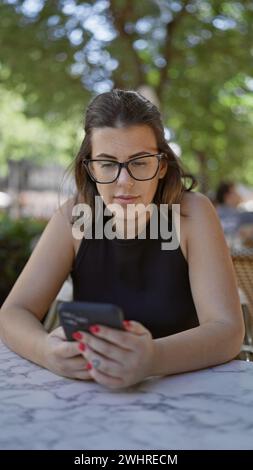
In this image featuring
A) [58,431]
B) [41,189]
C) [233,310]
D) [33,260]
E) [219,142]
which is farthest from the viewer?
[41,189]

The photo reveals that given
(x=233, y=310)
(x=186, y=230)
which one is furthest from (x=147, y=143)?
(x=233, y=310)

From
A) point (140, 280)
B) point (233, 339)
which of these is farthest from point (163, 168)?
point (233, 339)

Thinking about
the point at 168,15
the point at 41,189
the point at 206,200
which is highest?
the point at 168,15

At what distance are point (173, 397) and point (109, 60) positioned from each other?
8.08 metres

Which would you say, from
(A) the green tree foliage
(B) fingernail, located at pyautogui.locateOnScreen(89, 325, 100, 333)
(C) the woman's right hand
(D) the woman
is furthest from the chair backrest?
(A) the green tree foliage

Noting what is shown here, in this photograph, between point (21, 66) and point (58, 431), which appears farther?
point (21, 66)

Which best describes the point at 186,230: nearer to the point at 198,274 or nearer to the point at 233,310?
the point at 198,274

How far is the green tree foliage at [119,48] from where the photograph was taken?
313 inches

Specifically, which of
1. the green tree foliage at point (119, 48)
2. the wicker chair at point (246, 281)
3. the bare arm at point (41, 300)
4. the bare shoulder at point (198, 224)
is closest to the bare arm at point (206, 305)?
the bare shoulder at point (198, 224)

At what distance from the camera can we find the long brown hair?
1.88 m

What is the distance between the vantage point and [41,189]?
15.5 m

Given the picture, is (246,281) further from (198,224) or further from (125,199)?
(125,199)

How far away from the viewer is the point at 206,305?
5.42 feet

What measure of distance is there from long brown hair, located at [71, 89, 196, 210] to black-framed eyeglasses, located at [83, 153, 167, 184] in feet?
0.43
